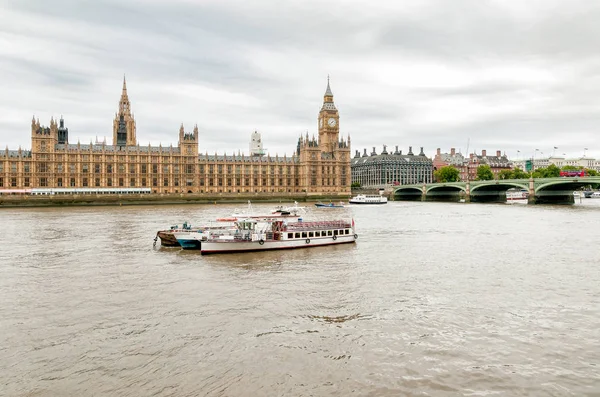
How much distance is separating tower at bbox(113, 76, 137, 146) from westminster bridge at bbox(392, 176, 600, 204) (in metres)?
72.9

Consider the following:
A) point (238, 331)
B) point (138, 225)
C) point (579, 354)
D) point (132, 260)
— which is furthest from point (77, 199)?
point (579, 354)

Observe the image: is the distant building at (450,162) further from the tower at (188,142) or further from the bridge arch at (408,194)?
the tower at (188,142)

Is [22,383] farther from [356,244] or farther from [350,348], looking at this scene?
[356,244]

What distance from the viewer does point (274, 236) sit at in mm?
31391

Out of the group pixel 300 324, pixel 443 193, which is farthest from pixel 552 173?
pixel 300 324

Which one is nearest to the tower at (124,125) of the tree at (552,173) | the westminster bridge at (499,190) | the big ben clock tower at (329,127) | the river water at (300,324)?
the big ben clock tower at (329,127)

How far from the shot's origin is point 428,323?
49.6 ft

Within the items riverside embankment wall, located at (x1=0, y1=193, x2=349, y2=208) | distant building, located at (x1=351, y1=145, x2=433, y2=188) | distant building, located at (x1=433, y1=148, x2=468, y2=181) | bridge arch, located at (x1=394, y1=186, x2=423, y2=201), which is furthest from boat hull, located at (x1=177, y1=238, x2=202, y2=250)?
distant building, located at (x1=433, y1=148, x2=468, y2=181)

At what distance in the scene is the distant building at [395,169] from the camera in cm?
17938

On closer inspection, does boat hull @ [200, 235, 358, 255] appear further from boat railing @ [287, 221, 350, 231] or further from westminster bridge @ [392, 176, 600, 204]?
westminster bridge @ [392, 176, 600, 204]

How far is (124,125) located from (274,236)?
109226 mm

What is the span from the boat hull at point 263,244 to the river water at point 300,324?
1125mm

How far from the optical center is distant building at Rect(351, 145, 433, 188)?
179 meters

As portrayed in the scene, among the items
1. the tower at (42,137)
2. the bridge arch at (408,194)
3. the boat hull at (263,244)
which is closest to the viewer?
the boat hull at (263,244)
